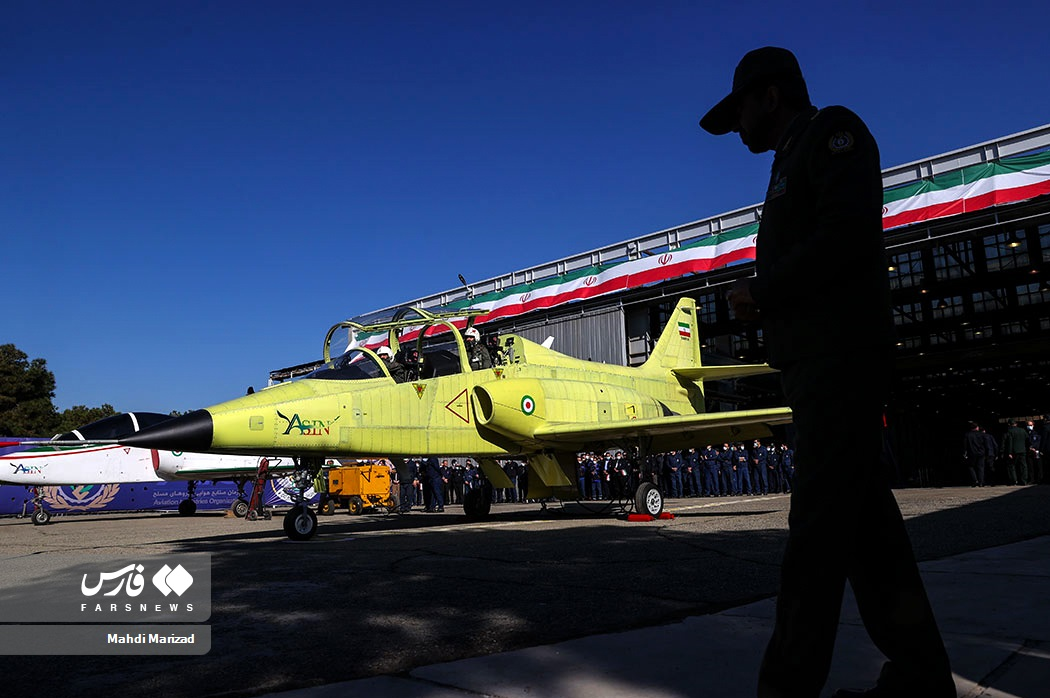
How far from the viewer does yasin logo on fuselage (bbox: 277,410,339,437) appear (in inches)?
335

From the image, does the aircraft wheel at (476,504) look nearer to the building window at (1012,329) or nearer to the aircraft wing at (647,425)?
the aircraft wing at (647,425)

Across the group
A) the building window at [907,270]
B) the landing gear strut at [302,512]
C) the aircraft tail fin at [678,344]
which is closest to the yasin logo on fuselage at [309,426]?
the landing gear strut at [302,512]

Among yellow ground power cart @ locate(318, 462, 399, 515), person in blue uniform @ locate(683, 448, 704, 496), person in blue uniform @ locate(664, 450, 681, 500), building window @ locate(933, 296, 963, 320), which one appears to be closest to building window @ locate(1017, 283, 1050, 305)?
building window @ locate(933, 296, 963, 320)

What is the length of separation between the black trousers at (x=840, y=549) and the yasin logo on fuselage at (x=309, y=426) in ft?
24.3

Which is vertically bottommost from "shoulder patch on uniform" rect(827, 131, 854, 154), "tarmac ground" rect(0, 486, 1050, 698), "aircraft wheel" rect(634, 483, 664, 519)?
"aircraft wheel" rect(634, 483, 664, 519)

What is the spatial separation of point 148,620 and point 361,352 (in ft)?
22.3

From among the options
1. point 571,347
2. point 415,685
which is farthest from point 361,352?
point 571,347

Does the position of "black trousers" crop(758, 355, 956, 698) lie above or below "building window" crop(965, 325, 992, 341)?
below

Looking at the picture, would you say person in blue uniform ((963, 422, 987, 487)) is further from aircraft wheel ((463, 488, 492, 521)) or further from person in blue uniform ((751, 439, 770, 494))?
aircraft wheel ((463, 488, 492, 521))

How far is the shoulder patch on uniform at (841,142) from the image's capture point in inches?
77.3

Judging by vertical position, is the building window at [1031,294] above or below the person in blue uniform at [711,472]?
above

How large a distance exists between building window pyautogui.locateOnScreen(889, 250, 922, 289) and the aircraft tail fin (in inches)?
762

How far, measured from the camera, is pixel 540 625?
3340mm

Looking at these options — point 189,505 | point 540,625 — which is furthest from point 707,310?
point 540,625
